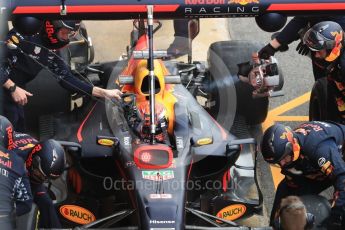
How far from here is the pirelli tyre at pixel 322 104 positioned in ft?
20.9

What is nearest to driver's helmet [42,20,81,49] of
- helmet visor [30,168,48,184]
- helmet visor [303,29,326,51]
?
helmet visor [30,168,48,184]

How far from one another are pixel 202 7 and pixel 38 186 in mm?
1823

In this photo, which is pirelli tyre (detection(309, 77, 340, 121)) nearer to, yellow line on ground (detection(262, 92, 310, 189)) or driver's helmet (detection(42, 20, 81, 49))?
yellow line on ground (detection(262, 92, 310, 189))

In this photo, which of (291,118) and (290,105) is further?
(290,105)

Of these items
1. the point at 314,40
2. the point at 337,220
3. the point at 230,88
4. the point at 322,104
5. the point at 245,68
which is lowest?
the point at 337,220

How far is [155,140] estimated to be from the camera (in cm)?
522

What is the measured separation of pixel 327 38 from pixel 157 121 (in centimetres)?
155

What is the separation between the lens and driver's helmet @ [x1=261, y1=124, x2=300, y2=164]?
502 cm

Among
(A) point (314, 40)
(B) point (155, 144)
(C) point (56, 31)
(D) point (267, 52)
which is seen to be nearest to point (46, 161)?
(B) point (155, 144)

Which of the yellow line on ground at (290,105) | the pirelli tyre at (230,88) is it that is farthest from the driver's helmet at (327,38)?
the yellow line on ground at (290,105)

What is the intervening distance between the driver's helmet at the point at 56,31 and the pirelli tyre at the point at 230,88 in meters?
1.55

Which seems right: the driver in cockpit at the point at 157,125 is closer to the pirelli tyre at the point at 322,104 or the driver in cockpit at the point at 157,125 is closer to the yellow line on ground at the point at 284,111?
the pirelli tyre at the point at 322,104

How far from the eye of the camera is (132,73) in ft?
19.4

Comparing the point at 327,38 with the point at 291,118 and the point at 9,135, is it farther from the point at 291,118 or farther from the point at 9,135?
the point at 9,135
